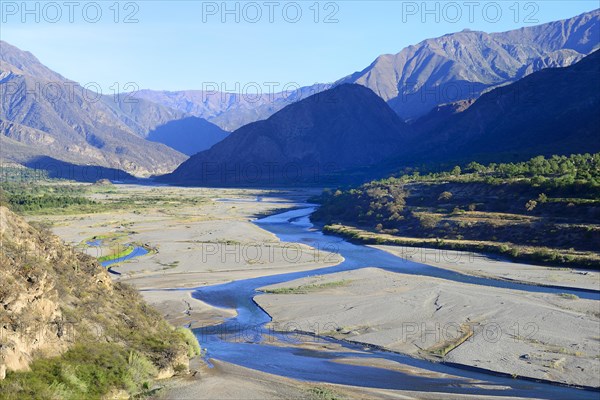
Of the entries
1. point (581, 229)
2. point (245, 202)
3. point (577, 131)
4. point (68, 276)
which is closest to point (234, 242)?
point (581, 229)

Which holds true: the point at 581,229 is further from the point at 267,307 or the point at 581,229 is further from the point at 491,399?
the point at 491,399

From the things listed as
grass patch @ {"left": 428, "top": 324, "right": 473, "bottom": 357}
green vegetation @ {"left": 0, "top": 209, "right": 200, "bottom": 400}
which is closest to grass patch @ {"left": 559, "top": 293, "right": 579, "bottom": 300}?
grass patch @ {"left": 428, "top": 324, "right": 473, "bottom": 357}

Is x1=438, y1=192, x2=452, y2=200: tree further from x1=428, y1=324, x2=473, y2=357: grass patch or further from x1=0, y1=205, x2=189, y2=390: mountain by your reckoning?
x1=0, y1=205, x2=189, y2=390: mountain

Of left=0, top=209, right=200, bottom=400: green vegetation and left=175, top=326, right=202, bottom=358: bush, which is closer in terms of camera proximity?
left=0, top=209, right=200, bottom=400: green vegetation

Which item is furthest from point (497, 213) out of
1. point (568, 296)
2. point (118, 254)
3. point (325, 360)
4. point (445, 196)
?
point (325, 360)

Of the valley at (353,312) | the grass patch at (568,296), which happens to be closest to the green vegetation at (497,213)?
the valley at (353,312)

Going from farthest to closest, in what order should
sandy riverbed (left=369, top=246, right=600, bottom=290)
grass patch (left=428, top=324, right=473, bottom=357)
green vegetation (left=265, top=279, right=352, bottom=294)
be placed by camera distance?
1. sandy riverbed (left=369, top=246, right=600, bottom=290)
2. green vegetation (left=265, top=279, right=352, bottom=294)
3. grass patch (left=428, top=324, right=473, bottom=357)
